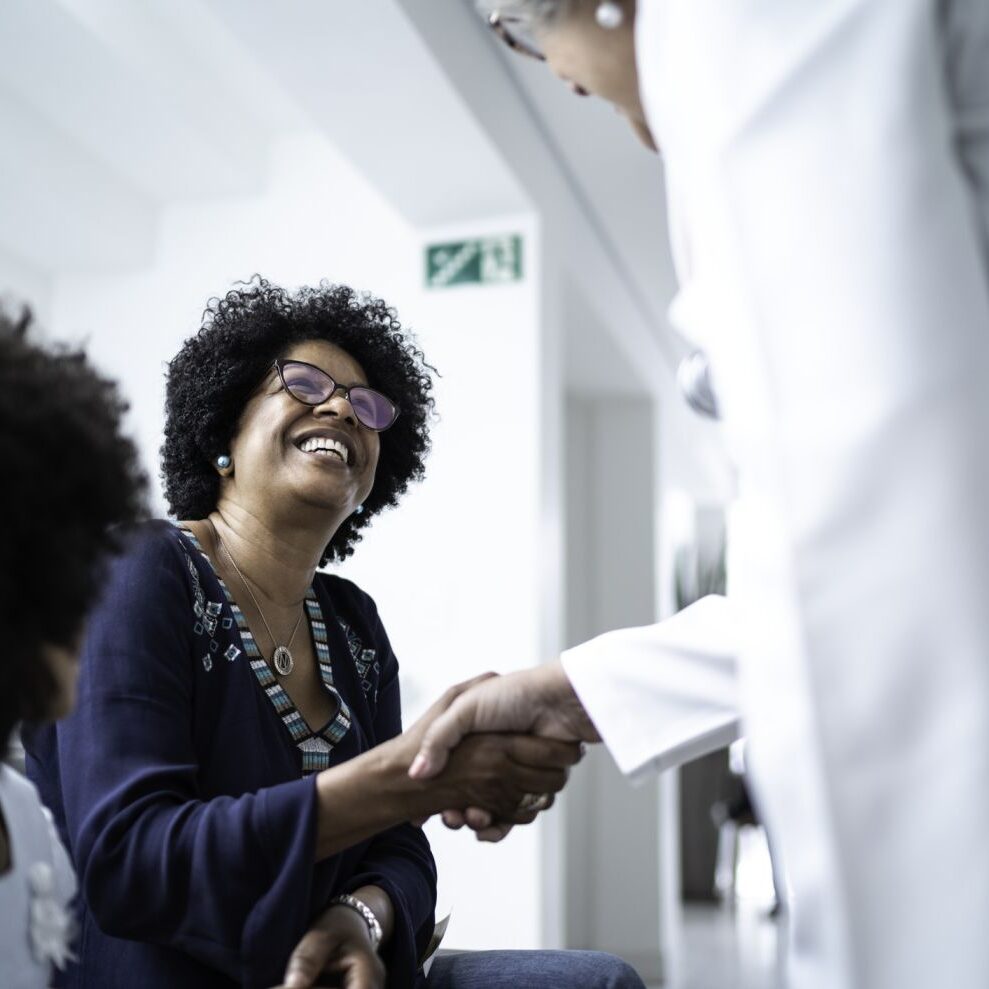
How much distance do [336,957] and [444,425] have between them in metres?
3.29

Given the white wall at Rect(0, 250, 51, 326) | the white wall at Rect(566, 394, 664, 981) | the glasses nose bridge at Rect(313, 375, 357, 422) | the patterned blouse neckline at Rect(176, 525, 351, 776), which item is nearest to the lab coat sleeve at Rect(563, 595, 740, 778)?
the patterned blouse neckline at Rect(176, 525, 351, 776)

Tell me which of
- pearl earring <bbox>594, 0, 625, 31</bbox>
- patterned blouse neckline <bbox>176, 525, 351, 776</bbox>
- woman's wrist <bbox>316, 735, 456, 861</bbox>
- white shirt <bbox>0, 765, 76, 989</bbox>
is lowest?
white shirt <bbox>0, 765, 76, 989</bbox>

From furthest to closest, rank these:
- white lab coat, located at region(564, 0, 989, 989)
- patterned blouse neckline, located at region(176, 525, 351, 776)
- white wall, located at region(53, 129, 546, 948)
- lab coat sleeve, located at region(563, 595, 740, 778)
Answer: white wall, located at region(53, 129, 546, 948), patterned blouse neckline, located at region(176, 525, 351, 776), lab coat sleeve, located at region(563, 595, 740, 778), white lab coat, located at region(564, 0, 989, 989)

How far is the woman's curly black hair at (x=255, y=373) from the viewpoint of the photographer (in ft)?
6.33

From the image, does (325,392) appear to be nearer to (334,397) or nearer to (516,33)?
(334,397)

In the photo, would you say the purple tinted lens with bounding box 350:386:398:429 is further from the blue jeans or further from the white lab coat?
the white lab coat

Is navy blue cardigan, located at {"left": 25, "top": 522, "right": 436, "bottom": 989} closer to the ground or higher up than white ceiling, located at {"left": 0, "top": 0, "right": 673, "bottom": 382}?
closer to the ground

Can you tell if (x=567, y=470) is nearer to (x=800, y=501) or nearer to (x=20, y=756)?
(x=20, y=756)

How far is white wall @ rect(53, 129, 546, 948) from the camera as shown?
422 centimetres

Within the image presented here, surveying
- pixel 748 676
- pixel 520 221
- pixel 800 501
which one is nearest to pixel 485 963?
pixel 748 676

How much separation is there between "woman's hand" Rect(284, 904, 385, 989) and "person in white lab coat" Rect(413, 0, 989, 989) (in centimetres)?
57

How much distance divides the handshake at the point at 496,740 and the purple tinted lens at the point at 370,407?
62 cm

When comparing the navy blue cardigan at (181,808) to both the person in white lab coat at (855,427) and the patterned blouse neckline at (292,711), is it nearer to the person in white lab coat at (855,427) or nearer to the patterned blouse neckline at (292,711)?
the patterned blouse neckline at (292,711)

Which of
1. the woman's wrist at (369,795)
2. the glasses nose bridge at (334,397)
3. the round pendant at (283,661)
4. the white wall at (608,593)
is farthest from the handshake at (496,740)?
the white wall at (608,593)
